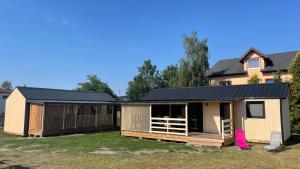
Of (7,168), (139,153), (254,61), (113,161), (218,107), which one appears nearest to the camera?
(7,168)

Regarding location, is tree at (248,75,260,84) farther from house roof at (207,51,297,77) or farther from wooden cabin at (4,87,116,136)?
wooden cabin at (4,87,116,136)

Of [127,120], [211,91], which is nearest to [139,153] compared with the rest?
[127,120]

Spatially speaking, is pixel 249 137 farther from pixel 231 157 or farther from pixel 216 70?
pixel 216 70

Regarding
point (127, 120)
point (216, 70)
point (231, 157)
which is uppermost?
point (216, 70)

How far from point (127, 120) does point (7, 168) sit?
9.89 meters

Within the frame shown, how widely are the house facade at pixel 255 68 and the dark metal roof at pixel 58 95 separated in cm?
1413

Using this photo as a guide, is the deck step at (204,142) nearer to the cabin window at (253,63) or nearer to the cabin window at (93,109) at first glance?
the cabin window at (93,109)

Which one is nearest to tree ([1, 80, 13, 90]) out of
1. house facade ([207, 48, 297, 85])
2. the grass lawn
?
house facade ([207, 48, 297, 85])

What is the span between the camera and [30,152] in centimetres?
1095

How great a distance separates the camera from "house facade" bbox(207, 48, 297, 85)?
25.2 meters

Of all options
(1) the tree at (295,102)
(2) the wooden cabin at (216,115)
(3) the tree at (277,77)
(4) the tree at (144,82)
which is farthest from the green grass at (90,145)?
(4) the tree at (144,82)

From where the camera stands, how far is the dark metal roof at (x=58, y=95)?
19.0 meters

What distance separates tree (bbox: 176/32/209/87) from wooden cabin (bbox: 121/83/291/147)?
49.4ft

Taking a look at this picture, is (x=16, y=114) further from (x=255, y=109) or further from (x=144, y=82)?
(x=144, y=82)
